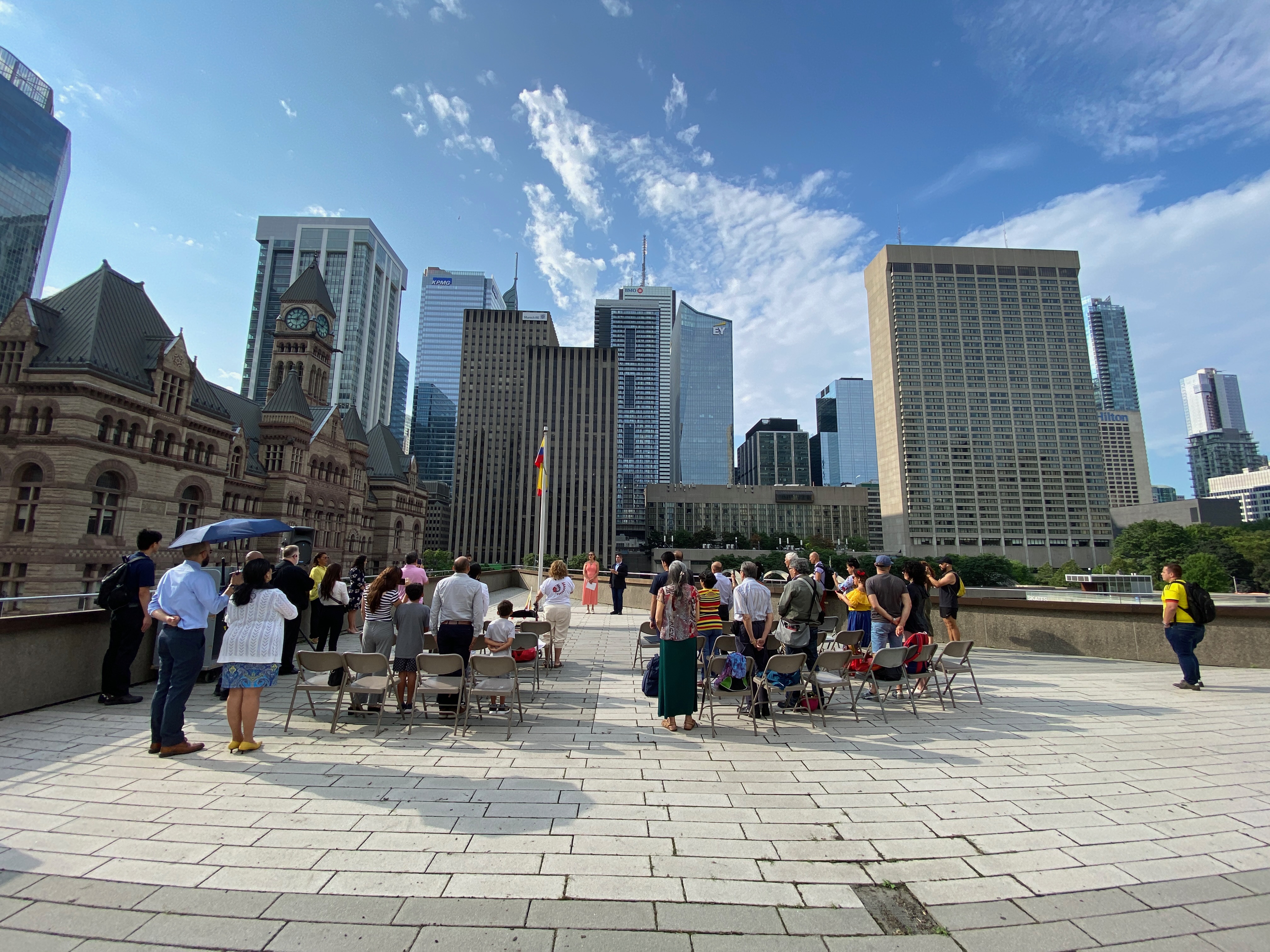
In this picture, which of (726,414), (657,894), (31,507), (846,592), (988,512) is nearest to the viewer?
(657,894)

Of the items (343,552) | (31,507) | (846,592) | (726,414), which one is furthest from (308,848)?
(726,414)

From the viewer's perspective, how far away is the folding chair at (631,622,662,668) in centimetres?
981

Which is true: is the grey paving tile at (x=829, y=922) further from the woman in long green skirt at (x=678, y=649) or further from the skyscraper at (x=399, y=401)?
the skyscraper at (x=399, y=401)

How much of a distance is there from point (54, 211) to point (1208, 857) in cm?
14846

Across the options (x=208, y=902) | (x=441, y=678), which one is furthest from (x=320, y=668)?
(x=208, y=902)

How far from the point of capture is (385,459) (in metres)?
69.1

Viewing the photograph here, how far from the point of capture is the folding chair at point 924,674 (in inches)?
304

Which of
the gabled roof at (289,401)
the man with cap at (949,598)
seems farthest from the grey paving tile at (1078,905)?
the gabled roof at (289,401)

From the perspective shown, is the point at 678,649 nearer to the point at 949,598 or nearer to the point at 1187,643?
the point at 949,598

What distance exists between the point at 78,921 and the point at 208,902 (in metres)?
0.55

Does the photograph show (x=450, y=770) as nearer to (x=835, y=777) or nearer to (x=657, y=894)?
(x=657, y=894)

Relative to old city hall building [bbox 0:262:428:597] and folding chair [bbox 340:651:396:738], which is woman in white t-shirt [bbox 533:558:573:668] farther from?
old city hall building [bbox 0:262:428:597]

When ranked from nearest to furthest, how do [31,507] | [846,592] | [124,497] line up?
1. [846,592]
2. [31,507]
3. [124,497]

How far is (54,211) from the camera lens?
318 ft
